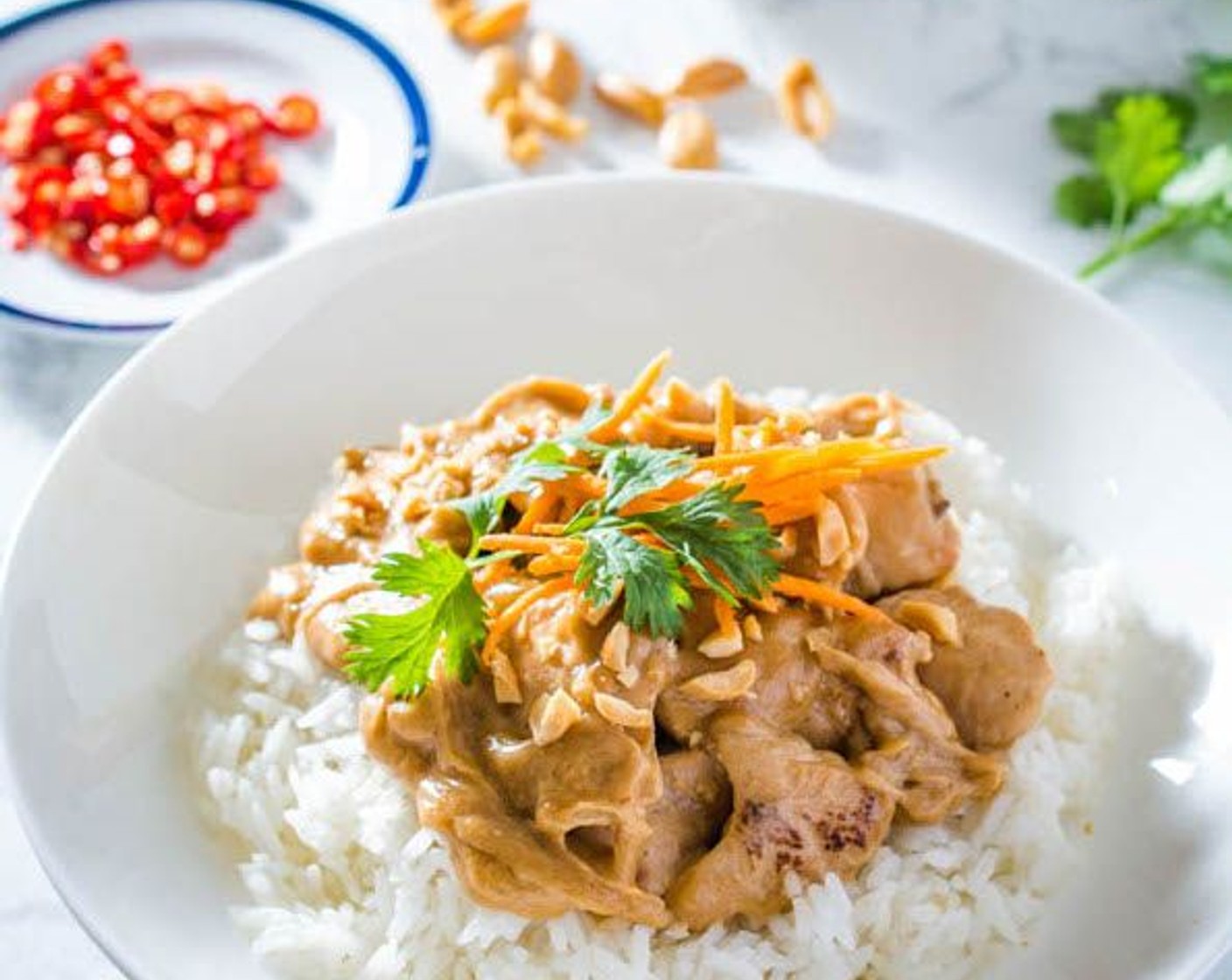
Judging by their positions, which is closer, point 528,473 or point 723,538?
point 723,538

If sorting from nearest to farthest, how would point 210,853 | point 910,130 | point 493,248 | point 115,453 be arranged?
point 210,853, point 115,453, point 493,248, point 910,130

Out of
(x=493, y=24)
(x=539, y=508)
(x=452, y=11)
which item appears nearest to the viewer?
(x=539, y=508)

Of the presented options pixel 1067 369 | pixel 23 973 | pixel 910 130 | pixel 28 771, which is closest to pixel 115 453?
pixel 28 771

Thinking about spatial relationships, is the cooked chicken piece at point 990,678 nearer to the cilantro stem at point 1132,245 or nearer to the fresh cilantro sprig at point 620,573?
the fresh cilantro sprig at point 620,573

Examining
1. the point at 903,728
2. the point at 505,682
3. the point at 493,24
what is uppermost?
the point at 903,728

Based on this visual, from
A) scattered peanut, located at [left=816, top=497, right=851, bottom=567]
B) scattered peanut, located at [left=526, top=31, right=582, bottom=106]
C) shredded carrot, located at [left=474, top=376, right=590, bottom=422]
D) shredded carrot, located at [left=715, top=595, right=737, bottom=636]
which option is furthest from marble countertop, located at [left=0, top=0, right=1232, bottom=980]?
shredded carrot, located at [left=715, top=595, right=737, bottom=636]

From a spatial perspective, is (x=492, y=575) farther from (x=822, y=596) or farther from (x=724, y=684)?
(x=822, y=596)

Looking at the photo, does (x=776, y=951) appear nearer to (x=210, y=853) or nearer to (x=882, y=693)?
(x=882, y=693)

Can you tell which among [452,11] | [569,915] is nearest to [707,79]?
[452,11]
